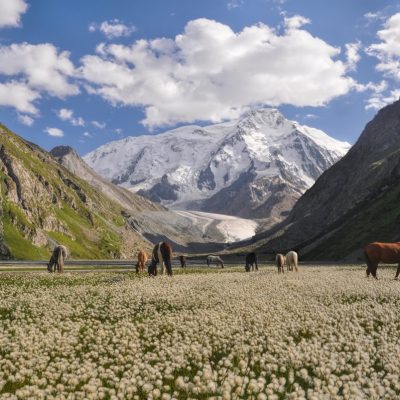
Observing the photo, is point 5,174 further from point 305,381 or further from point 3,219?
point 305,381

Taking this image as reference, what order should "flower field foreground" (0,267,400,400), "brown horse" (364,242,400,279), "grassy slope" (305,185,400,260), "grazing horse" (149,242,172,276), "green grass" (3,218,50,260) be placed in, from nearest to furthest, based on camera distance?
"flower field foreground" (0,267,400,400), "brown horse" (364,242,400,279), "grazing horse" (149,242,172,276), "grassy slope" (305,185,400,260), "green grass" (3,218,50,260)

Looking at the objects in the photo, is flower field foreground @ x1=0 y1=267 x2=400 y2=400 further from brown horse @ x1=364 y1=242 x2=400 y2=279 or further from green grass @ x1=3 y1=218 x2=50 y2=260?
green grass @ x1=3 y1=218 x2=50 y2=260

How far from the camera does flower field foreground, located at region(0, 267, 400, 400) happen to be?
9.51m

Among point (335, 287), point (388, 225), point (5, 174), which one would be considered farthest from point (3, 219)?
point (335, 287)

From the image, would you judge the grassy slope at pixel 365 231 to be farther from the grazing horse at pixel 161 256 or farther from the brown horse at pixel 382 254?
the grazing horse at pixel 161 256

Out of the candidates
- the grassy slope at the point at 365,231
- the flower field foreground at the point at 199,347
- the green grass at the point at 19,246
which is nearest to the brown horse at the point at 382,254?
the flower field foreground at the point at 199,347

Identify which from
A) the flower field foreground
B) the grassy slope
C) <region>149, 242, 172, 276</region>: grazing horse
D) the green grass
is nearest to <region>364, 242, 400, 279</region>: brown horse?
the flower field foreground

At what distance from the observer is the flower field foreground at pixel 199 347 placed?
951cm

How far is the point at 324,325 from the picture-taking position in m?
16.0

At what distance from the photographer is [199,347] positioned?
42.7ft

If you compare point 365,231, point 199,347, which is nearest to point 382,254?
point 199,347

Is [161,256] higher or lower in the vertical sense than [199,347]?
Answer: higher

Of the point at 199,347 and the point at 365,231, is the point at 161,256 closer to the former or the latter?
the point at 199,347

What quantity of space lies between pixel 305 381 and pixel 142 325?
7335 mm
